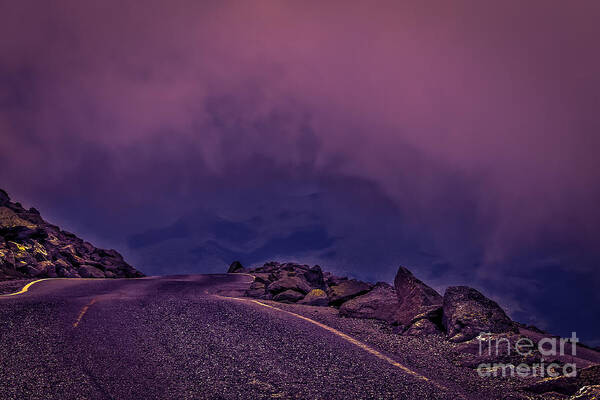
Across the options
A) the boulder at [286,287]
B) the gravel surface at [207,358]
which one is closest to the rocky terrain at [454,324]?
the gravel surface at [207,358]

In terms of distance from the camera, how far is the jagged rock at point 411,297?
36.8 ft

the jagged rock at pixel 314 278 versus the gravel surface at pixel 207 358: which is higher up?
the jagged rock at pixel 314 278

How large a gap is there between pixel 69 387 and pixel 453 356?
735 centimetres

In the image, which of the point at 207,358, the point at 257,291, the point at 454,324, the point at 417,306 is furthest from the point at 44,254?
the point at 454,324

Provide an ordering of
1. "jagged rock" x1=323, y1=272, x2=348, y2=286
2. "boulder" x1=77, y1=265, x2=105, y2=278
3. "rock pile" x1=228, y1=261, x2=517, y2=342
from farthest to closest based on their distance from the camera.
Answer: "jagged rock" x1=323, y1=272, x2=348, y2=286 → "boulder" x1=77, y1=265, x2=105, y2=278 → "rock pile" x1=228, y1=261, x2=517, y2=342

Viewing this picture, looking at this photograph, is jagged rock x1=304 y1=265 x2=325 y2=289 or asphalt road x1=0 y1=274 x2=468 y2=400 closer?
asphalt road x1=0 y1=274 x2=468 y2=400

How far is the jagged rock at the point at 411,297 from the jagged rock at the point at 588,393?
5.18m

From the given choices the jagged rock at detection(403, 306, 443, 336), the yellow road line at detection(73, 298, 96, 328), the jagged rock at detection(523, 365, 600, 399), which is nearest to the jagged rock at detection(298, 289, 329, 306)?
the jagged rock at detection(403, 306, 443, 336)

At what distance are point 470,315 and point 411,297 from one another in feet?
7.69

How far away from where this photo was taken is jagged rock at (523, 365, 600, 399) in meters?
6.07

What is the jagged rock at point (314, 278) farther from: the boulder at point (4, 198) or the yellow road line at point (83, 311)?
the boulder at point (4, 198)

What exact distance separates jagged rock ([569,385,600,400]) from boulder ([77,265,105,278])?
98.6ft

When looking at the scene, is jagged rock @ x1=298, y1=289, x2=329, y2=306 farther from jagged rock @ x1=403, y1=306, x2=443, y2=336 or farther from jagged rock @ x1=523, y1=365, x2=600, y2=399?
jagged rock @ x1=523, y1=365, x2=600, y2=399

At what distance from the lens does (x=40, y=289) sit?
15430 millimetres
